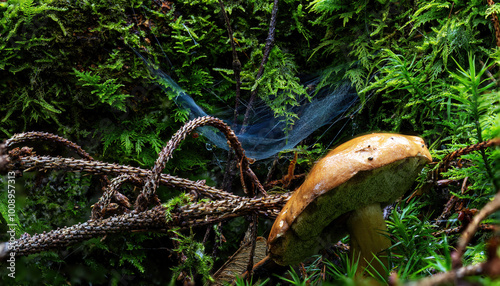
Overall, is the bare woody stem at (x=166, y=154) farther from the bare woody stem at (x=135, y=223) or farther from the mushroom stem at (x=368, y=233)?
the mushroom stem at (x=368, y=233)

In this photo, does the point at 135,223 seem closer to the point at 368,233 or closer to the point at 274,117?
the point at 368,233

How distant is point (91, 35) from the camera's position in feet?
5.26

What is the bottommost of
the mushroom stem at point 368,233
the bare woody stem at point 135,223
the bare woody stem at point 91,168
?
the mushroom stem at point 368,233

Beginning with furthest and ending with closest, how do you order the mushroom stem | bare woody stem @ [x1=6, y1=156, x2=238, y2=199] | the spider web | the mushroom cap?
the spider web → bare woody stem @ [x1=6, y1=156, x2=238, y2=199] → the mushroom stem → the mushroom cap

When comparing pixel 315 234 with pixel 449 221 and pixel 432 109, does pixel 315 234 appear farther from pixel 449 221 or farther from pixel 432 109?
pixel 432 109

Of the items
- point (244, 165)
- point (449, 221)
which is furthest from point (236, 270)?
point (449, 221)

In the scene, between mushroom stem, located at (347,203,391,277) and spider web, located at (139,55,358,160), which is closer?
mushroom stem, located at (347,203,391,277)

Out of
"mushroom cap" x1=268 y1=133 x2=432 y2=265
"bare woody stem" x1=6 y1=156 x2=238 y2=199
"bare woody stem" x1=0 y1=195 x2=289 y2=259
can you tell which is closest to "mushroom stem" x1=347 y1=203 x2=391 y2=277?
"mushroom cap" x1=268 y1=133 x2=432 y2=265

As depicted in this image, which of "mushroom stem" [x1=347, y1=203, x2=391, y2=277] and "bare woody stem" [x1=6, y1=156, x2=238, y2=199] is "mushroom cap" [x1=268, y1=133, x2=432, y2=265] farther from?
"bare woody stem" [x1=6, y1=156, x2=238, y2=199]

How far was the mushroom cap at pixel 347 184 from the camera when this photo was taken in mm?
820

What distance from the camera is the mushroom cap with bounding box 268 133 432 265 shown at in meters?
0.82

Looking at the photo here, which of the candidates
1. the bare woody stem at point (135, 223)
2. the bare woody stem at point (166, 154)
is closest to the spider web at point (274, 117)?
the bare woody stem at point (166, 154)

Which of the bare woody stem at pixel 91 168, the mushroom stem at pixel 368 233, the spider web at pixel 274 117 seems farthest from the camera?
the spider web at pixel 274 117

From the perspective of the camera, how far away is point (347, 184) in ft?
2.73
